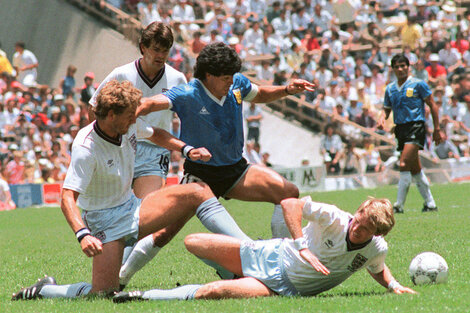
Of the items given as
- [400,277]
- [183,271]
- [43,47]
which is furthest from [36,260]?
[43,47]

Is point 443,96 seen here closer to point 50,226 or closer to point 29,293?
point 50,226

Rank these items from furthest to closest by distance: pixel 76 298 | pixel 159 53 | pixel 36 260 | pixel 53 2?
1. pixel 53 2
2. pixel 36 260
3. pixel 159 53
4. pixel 76 298

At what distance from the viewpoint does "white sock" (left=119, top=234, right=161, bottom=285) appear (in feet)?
22.9

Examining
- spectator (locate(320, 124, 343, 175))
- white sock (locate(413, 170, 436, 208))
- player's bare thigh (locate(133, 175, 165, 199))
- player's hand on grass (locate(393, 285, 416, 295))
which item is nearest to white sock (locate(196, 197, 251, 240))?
player's bare thigh (locate(133, 175, 165, 199))

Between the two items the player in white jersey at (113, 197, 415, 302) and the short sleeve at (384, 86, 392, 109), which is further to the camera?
the short sleeve at (384, 86, 392, 109)

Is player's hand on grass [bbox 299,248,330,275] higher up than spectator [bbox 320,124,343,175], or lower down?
higher up

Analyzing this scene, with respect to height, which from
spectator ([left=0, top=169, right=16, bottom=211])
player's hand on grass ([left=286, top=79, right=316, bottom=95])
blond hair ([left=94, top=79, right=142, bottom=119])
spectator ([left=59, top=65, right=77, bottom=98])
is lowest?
spectator ([left=0, top=169, right=16, bottom=211])

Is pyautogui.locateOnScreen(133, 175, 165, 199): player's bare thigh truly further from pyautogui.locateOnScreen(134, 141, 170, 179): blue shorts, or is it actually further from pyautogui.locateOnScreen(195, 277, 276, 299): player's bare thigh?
pyautogui.locateOnScreen(195, 277, 276, 299): player's bare thigh

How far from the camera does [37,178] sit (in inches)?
760

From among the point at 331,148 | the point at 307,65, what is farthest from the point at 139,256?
the point at 307,65

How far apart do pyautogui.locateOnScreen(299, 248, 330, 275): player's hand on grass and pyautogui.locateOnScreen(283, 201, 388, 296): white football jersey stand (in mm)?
154

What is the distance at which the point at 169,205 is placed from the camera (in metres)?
6.58

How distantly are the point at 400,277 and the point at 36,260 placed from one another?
4.53 m

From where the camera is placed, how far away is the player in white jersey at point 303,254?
5.86 m
